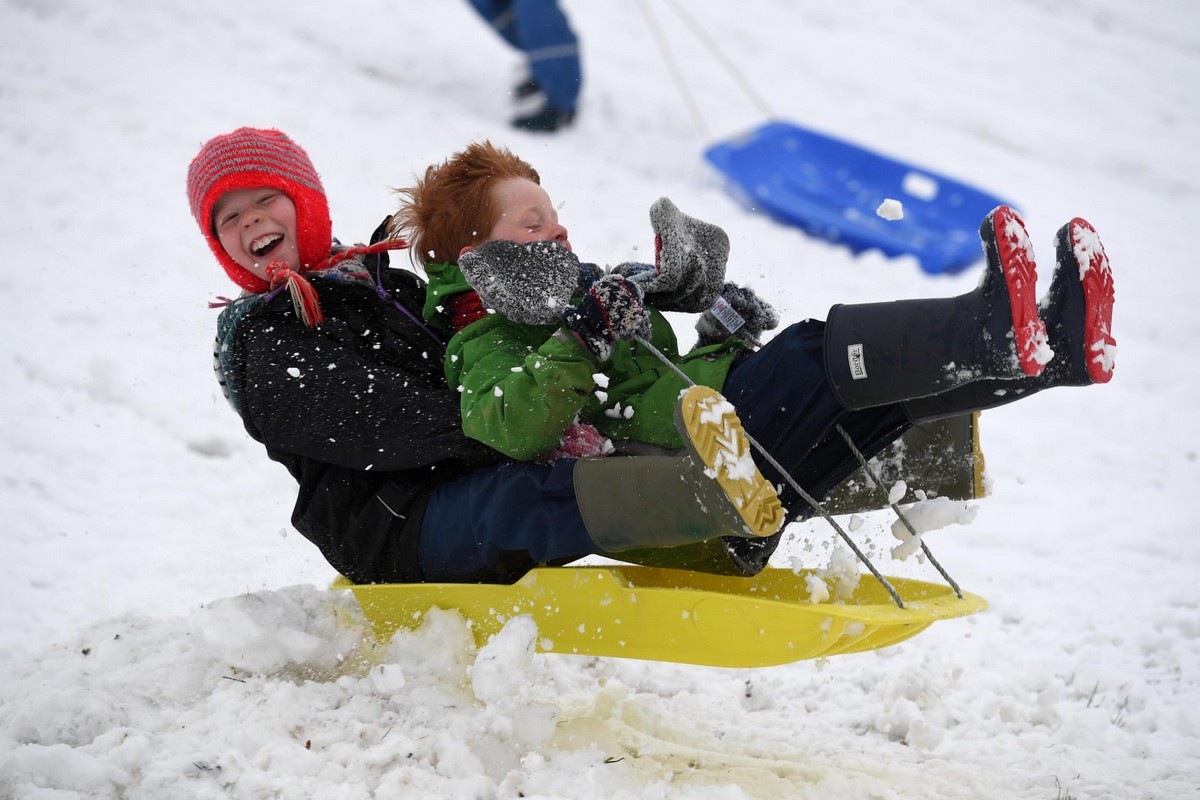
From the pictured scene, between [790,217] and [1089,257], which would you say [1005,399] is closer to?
[1089,257]

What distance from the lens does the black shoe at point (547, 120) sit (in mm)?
6492

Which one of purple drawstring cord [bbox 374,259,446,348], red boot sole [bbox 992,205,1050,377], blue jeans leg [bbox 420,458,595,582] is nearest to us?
red boot sole [bbox 992,205,1050,377]

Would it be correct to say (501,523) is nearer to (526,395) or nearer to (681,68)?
(526,395)

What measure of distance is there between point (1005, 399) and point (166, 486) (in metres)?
2.51

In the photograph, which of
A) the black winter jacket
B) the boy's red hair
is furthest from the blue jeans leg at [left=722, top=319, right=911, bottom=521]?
the boy's red hair

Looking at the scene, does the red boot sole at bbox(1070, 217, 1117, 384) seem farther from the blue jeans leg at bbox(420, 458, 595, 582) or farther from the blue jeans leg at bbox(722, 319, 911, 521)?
the blue jeans leg at bbox(420, 458, 595, 582)

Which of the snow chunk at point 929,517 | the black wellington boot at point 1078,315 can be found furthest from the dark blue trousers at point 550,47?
the black wellington boot at point 1078,315

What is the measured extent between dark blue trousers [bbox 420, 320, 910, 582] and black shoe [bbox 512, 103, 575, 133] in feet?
15.0

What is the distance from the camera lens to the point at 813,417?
2.09 metres

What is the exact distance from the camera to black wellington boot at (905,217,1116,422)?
74.0 inches

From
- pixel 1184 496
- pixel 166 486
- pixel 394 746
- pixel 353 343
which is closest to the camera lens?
pixel 394 746

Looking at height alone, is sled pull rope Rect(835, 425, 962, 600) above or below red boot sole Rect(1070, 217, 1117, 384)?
below

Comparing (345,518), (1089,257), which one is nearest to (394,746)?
(345,518)

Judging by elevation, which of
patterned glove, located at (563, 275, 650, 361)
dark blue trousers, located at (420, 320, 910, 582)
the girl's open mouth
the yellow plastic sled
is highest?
the girl's open mouth
